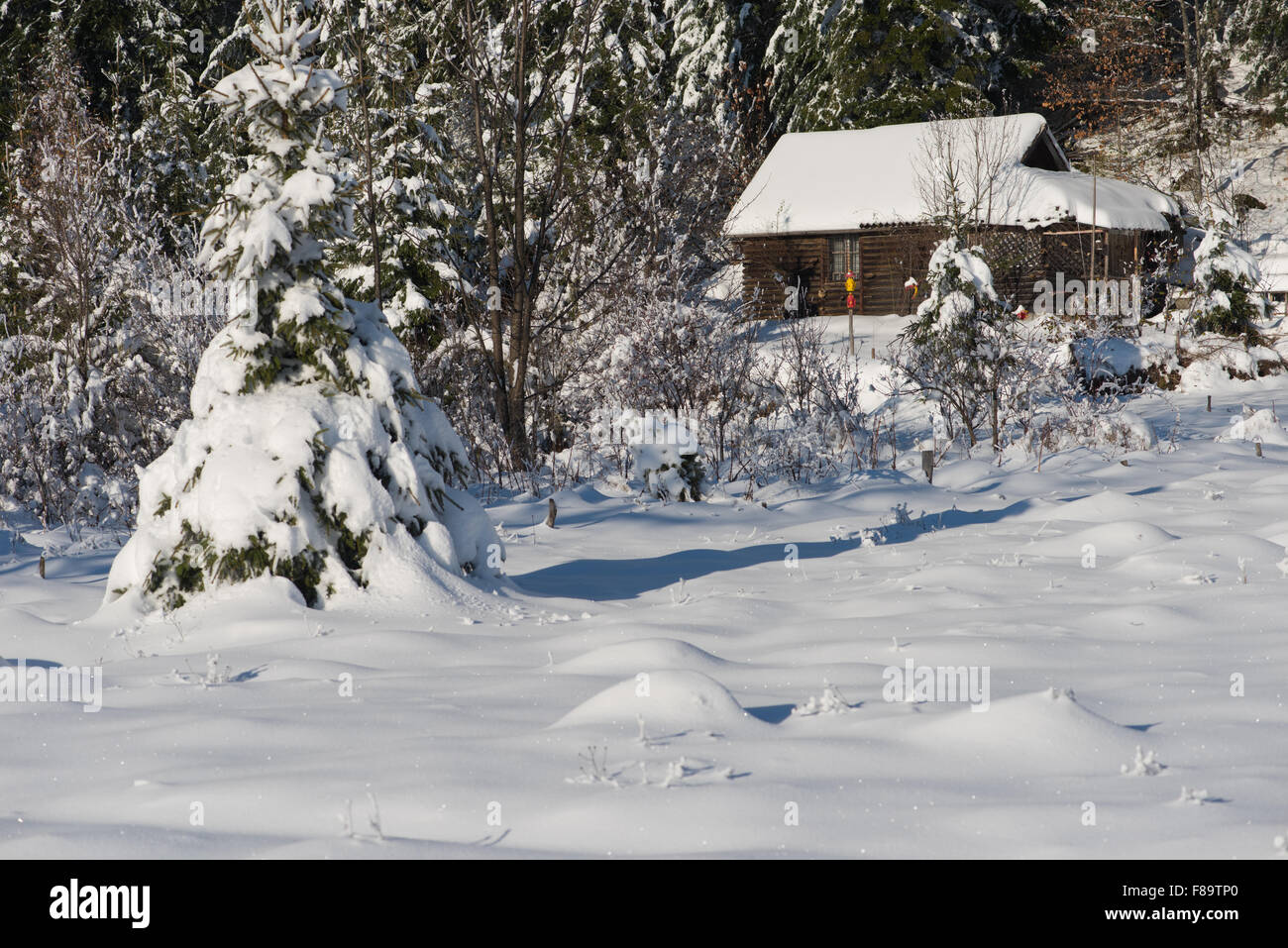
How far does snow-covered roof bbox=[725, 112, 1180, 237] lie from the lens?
28.9 meters

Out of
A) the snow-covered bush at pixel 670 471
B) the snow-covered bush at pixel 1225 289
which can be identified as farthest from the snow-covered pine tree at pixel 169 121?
the snow-covered bush at pixel 1225 289

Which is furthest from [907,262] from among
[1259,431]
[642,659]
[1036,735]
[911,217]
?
[1036,735]

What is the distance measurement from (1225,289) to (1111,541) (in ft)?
53.3

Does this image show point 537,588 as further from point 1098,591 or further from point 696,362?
point 696,362

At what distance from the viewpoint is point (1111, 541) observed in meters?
8.61

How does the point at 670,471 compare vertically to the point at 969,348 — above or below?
below

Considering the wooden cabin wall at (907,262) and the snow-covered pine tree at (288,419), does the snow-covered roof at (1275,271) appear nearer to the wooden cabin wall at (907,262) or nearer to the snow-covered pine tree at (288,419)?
the wooden cabin wall at (907,262)

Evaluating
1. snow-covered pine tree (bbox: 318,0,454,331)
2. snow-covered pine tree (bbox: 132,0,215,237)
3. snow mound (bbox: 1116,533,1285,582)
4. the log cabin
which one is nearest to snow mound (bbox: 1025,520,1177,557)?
snow mound (bbox: 1116,533,1285,582)

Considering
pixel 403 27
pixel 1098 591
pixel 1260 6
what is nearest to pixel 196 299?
pixel 1098 591

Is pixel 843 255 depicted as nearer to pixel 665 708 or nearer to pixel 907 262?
pixel 907 262

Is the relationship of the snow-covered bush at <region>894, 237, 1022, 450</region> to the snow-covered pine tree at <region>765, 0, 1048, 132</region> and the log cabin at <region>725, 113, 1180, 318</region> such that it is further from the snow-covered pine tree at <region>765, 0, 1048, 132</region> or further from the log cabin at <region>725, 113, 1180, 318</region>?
the snow-covered pine tree at <region>765, 0, 1048, 132</region>

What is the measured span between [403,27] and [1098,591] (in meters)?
25.5

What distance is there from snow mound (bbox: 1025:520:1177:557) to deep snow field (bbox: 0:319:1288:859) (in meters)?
0.03

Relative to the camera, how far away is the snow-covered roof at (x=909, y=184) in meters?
28.9
